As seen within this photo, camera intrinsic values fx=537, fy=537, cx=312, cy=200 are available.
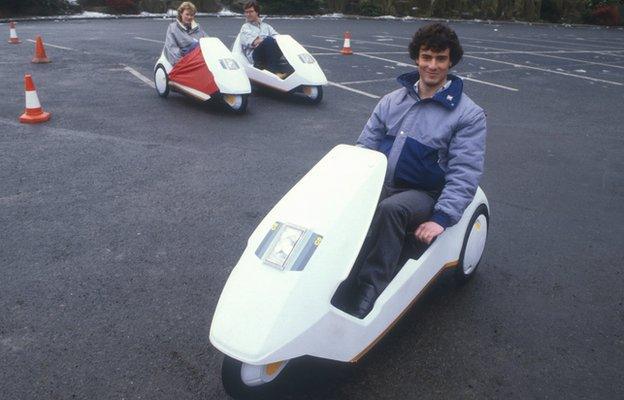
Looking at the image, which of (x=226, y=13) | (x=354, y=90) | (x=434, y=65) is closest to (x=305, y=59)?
(x=354, y=90)

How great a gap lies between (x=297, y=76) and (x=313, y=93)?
345mm

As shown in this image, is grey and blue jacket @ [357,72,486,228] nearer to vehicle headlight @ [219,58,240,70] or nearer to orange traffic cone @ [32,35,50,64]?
vehicle headlight @ [219,58,240,70]

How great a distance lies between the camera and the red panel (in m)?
6.90

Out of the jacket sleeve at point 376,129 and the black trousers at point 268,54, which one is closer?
the jacket sleeve at point 376,129

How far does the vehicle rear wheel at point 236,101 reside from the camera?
700 cm

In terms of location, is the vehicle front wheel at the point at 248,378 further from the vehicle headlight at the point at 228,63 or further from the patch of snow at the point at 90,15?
the patch of snow at the point at 90,15

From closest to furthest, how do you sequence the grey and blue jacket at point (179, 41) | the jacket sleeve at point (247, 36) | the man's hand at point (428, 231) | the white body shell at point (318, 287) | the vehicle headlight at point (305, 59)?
the white body shell at point (318, 287) → the man's hand at point (428, 231) → the grey and blue jacket at point (179, 41) → the vehicle headlight at point (305, 59) → the jacket sleeve at point (247, 36)

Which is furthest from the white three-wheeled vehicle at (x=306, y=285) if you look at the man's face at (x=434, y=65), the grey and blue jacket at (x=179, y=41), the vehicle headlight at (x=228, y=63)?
the grey and blue jacket at (x=179, y=41)

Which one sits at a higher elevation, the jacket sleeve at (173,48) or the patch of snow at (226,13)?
the patch of snow at (226,13)

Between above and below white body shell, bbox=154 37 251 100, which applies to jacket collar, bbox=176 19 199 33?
above

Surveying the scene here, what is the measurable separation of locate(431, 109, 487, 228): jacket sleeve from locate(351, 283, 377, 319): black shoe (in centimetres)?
53

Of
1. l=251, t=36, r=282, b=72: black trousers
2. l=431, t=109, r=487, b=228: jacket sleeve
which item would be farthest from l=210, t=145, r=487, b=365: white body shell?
l=251, t=36, r=282, b=72: black trousers

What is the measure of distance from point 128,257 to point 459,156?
2.16 meters

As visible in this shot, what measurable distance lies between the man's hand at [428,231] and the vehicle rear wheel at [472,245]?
519 millimetres
